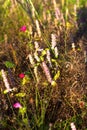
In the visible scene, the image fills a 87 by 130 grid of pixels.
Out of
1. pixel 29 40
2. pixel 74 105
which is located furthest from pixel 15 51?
pixel 74 105

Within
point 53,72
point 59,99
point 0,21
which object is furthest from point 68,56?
point 0,21

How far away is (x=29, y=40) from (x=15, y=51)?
0.22 meters

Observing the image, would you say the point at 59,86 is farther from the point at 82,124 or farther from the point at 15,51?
the point at 15,51

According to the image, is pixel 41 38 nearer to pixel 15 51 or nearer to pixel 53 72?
pixel 15 51

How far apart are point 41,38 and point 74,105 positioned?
3.16ft

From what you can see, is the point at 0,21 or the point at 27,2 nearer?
the point at 27,2

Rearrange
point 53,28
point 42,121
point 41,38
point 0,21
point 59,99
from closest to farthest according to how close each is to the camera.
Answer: point 42,121 → point 59,99 → point 41,38 → point 53,28 → point 0,21

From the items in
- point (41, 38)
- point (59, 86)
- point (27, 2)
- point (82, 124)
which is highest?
point (27, 2)

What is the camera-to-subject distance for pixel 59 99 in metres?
2.78

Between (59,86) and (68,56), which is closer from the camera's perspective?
(59,86)

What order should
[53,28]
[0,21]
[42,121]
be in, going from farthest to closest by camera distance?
[0,21]
[53,28]
[42,121]

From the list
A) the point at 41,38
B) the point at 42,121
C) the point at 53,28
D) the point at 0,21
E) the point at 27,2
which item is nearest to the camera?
the point at 42,121

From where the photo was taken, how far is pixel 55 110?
9.21 feet

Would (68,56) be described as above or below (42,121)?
above
